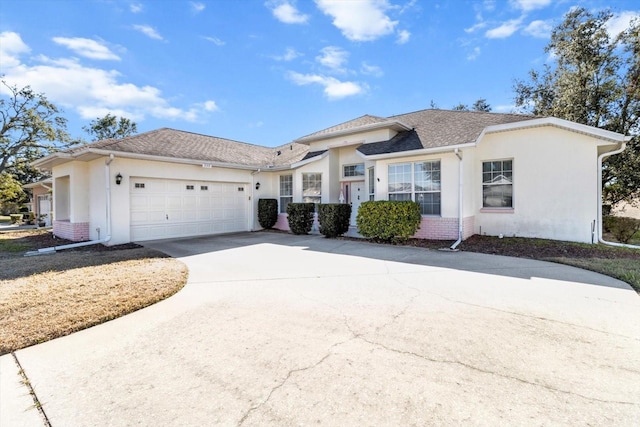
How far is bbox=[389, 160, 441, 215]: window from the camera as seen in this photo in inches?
435

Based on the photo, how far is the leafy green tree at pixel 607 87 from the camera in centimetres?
1411

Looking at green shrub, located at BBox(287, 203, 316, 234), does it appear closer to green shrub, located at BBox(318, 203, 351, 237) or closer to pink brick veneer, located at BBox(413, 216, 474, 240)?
green shrub, located at BBox(318, 203, 351, 237)

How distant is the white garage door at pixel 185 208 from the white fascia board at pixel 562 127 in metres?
11.1

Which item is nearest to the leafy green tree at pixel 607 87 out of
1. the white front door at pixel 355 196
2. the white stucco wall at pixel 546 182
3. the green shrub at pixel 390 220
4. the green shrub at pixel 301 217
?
the white stucco wall at pixel 546 182

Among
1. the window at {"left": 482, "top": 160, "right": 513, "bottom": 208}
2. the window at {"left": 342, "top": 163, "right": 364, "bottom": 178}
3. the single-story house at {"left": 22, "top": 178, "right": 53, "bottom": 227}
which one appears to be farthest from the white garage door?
the single-story house at {"left": 22, "top": 178, "right": 53, "bottom": 227}

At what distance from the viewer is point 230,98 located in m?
17.0

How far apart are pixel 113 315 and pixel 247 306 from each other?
191 cm

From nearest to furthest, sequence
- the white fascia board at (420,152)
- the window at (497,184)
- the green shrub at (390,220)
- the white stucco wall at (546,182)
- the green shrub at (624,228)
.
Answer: the white fascia board at (420,152), the white stucco wall at (546,182), the green shrub at (390,220), the window at (497,184), the green shrub at (624,228)

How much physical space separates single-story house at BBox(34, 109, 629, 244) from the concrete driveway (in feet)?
18.3

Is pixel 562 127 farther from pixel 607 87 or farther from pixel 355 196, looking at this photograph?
pixel 355 196

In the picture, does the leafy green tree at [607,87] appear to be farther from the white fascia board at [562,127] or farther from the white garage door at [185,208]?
the white garage door at [185,208]

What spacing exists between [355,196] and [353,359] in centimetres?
1171

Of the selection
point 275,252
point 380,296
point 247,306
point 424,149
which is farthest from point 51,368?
point 424,149

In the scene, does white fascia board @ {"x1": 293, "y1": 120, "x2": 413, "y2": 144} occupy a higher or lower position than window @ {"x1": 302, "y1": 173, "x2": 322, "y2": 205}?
higher
